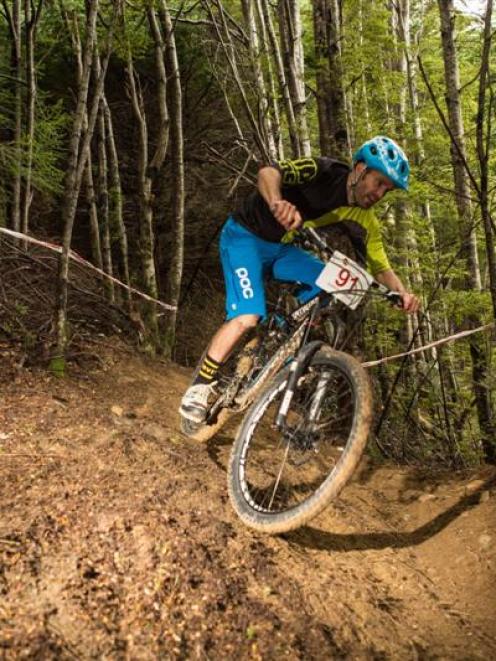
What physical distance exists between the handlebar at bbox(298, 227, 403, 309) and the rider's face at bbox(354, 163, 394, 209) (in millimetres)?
480

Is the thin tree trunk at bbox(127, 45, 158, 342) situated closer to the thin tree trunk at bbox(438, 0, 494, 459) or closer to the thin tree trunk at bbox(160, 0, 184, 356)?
the thin tree trunk at bbox(160, 0, 184, 356)

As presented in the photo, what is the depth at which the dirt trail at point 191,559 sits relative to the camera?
1877 mm

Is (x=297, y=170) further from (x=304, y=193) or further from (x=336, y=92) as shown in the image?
(x=336, y=92)

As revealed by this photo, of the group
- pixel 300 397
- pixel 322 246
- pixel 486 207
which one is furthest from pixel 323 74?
pixel 300 397

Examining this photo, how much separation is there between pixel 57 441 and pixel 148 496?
83 cm

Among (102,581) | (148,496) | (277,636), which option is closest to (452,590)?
(277,636)

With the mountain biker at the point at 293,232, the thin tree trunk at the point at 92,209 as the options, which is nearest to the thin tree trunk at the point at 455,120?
the mountain biker at the point at 293,232

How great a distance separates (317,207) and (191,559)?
88.0 inches

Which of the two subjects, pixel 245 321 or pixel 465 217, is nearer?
pixel 245 321

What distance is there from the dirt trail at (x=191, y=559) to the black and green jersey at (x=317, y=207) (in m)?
1.68

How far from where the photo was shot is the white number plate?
9.75 ft

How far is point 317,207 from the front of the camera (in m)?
3.30

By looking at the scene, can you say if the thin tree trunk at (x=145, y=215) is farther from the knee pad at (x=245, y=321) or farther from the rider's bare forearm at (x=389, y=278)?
the rider's bare forearm at (x=389, y=278)

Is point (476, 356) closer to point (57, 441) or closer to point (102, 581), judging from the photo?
point (57, 441)
